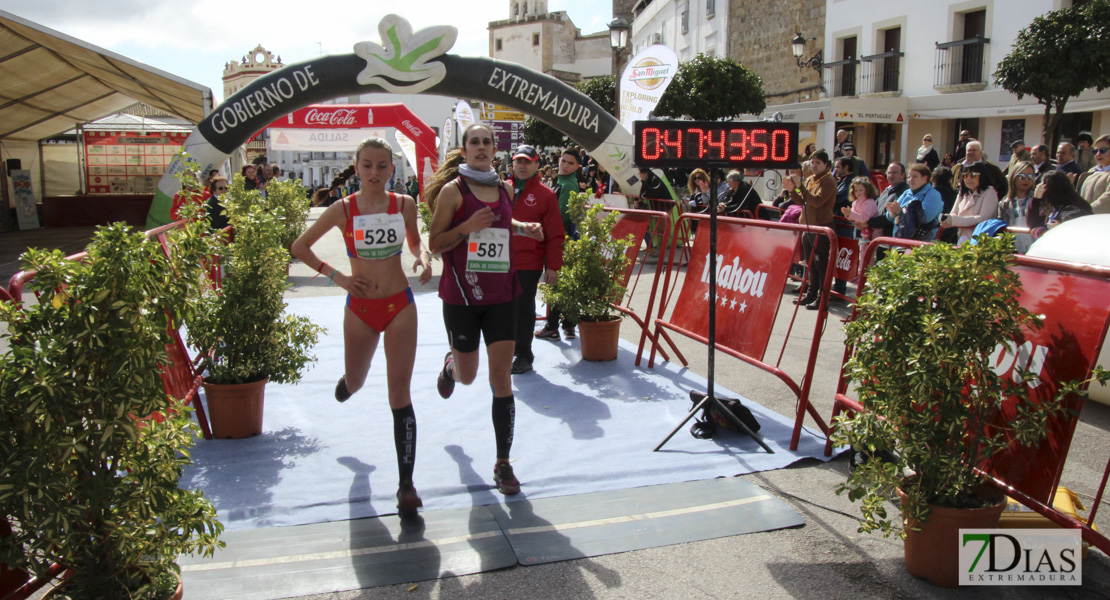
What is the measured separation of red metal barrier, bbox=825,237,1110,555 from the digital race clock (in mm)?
1523

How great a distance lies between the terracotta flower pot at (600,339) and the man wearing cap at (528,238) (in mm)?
531

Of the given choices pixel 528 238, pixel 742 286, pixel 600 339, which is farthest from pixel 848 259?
pixel 528 238

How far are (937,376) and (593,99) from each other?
28.5 meters

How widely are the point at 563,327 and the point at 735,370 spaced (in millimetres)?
1842

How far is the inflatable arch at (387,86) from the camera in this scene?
1047 centimetres

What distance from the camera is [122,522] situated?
248cm

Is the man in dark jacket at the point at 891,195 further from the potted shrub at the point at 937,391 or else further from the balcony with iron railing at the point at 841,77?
A: the balcony with iron railing at the point at 841,77

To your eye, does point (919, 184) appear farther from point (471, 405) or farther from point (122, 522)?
point (122, 522)

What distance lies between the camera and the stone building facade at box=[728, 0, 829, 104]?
26812mm

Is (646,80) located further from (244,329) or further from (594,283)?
(244,329)

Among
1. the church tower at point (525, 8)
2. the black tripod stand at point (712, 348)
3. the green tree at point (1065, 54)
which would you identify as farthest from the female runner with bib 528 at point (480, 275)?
the church tower at point (525, 8)

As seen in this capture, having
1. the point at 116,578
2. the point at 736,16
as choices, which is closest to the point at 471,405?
the point at 116,578

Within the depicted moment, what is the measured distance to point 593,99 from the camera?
30328 millimetres

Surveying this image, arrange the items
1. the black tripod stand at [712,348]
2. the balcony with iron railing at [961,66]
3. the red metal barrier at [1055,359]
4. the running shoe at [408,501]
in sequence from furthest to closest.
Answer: the balcony with iron railing at [961,66] < the black tripod stand at [712,348] < the running shoe at [408,501] < the red metal barrier at [1055,359]
